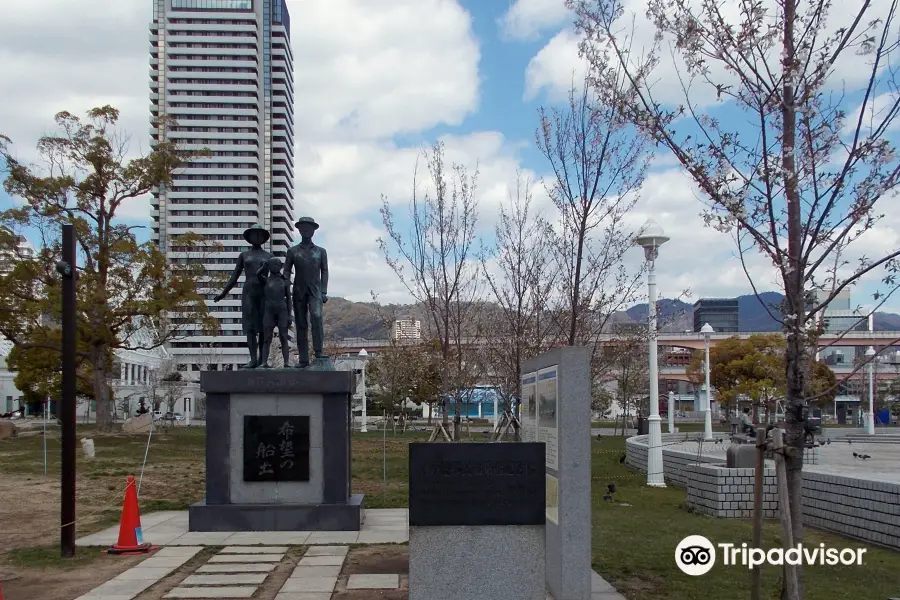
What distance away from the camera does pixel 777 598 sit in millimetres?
7426

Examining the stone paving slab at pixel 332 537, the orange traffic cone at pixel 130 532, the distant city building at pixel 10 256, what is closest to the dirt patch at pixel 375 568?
the stone paving slab at pixel 332 537

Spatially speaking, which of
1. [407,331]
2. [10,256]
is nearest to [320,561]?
[10,256]

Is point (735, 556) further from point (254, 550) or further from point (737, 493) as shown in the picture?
point (254, 550)

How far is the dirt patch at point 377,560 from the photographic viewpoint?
8870mm

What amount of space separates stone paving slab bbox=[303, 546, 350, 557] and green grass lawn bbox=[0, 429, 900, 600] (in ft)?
9.87

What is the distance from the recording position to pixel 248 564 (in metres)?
9.12

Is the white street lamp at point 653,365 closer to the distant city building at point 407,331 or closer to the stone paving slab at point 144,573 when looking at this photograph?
the stone paving slab at point 144,573

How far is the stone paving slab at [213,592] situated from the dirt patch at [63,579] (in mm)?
908

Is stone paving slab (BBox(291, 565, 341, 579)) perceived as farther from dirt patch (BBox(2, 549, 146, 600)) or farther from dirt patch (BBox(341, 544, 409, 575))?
dirt patch (BBox(2, 549, 146, 600))

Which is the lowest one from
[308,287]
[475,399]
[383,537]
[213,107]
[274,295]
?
[475,399]

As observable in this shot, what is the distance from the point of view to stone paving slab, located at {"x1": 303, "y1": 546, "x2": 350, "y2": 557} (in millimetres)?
9723

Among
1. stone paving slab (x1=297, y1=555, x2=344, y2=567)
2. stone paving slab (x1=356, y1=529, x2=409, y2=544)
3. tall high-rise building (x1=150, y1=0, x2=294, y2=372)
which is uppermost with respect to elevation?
tall high-rise building (x1=150, y1=0, x2=294, y2=372)

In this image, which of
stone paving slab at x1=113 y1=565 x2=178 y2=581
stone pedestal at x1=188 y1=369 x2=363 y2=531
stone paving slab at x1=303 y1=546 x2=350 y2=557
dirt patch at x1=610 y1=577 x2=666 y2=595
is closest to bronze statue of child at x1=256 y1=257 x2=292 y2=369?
stone pedestal at x1=188 y1=369 x2=363 y2=531

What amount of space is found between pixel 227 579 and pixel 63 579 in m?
1.71
